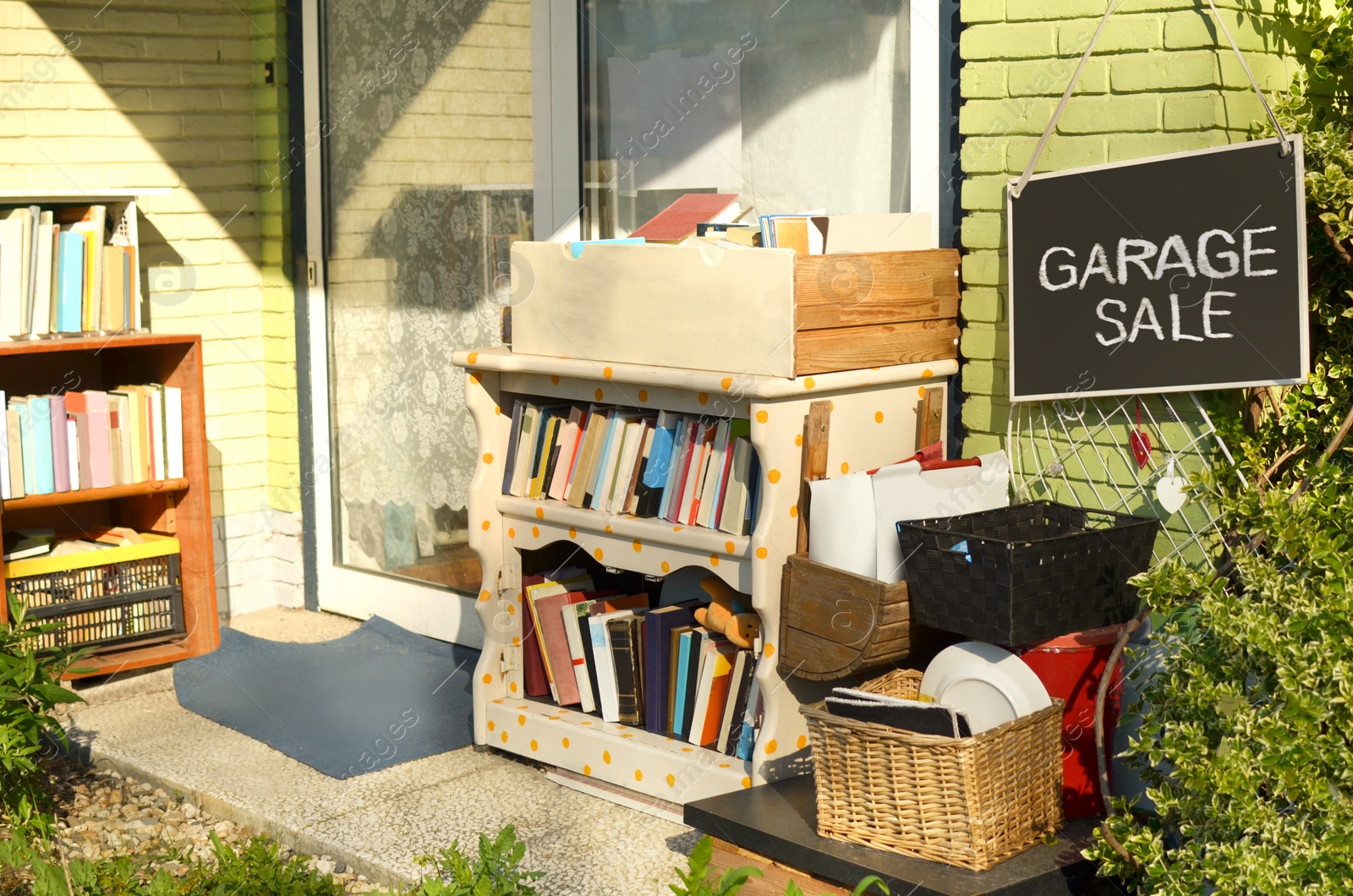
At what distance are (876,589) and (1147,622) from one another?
53 centimetres

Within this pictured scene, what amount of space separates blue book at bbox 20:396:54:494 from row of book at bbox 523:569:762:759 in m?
1.70

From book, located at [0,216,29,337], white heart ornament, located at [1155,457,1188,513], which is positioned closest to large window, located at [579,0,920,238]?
white heart ornament, located at [1155,457,1188,513]

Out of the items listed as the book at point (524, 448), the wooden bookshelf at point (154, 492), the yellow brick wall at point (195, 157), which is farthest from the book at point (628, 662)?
the yellow brick wall at point (195, 157)

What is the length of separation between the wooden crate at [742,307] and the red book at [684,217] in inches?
7.1

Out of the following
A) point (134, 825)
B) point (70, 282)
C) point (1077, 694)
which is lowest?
point (134, 825)

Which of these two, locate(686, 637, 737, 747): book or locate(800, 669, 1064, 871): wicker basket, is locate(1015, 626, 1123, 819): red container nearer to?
locate(800, 669, 1064, 871): wicker basket

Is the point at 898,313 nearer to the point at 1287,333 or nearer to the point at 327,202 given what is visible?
the point at 1287,333

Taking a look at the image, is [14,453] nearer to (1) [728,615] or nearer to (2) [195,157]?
(2) [195,157]

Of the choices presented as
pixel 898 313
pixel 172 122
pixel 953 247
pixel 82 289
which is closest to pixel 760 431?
pixel 898 313

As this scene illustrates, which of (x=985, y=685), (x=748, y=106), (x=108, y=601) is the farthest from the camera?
(x=108, y=601)

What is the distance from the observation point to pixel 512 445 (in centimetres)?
353

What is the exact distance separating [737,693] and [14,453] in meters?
2.42

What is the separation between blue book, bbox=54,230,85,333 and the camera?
14.1ft

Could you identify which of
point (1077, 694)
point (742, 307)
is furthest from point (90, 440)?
point (1077, 694)
